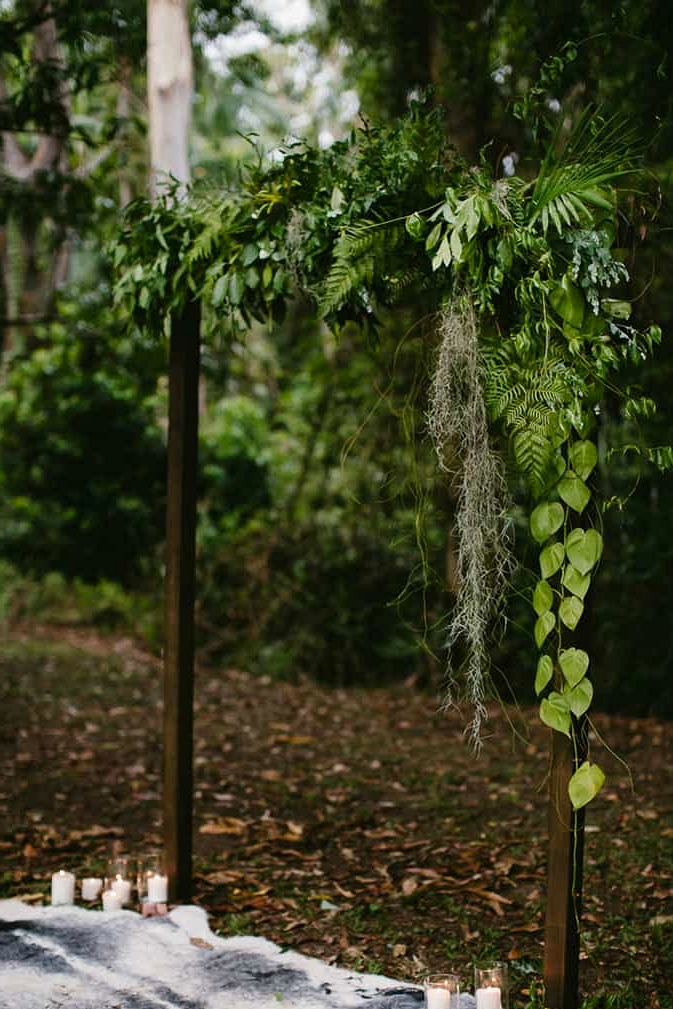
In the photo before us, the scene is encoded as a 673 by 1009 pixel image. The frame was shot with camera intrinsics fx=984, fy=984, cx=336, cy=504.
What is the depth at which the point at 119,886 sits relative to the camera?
3822 mm

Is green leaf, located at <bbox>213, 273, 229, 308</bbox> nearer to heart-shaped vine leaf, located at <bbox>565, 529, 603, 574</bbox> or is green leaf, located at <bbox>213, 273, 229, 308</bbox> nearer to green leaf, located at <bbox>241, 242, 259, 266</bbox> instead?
green leaf, located at <bbox>241, 242, 259, 266</bbox>

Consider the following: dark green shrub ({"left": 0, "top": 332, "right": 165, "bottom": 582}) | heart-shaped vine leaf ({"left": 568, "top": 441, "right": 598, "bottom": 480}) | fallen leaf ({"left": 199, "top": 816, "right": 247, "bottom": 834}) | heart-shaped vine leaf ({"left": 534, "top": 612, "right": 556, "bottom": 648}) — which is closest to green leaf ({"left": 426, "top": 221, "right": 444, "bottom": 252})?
A: heart-shaped vine leaf ({"left": 568, "top": 441, "right": 598, "bottom": 480})

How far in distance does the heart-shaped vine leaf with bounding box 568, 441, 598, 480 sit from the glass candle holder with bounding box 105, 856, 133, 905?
2.45 m

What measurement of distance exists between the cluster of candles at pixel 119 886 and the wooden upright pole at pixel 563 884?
1.58 m

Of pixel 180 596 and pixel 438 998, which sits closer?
pixel 438 998

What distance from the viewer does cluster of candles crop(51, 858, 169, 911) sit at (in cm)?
378

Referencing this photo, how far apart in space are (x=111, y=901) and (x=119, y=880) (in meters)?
0.09

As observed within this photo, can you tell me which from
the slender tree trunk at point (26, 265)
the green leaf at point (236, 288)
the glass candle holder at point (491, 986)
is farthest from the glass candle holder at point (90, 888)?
the slender tree trunk at point (26, 265)

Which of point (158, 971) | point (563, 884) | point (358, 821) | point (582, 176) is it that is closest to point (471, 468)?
point (582, 176)

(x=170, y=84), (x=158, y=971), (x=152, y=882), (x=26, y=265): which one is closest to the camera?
(x=158, y=971)

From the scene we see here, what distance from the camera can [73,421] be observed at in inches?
378

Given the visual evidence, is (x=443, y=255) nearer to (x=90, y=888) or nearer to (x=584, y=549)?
(x=584, y=549)

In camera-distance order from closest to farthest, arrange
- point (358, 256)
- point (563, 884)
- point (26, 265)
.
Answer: point (563, 884) → point (358, 256) → point (26, 265)

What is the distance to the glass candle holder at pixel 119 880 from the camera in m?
3.82
